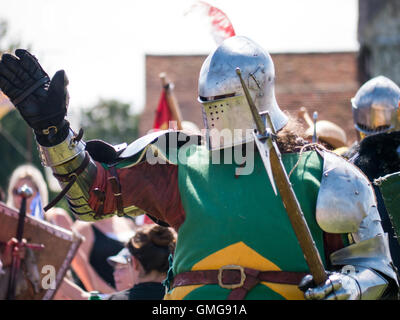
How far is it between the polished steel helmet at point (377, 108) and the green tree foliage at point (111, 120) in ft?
156

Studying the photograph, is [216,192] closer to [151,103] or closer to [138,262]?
[138,262]

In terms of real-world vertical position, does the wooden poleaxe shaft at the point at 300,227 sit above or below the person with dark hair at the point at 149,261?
above

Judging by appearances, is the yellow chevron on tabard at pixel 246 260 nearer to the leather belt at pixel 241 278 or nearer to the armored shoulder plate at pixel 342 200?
the leather belt at pixel 241 278

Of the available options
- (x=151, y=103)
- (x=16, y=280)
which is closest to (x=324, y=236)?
(x=16, y=280)

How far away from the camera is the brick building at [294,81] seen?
61.2ft

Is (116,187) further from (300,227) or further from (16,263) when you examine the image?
(16,263)

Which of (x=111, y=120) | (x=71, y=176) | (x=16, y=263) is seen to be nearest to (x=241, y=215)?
(x=71, y=176)

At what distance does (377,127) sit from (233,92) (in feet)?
8.43

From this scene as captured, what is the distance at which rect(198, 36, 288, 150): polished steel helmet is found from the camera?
336 centimetres

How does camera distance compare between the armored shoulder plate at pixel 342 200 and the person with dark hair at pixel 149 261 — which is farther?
the person with dark hair at pixel 149 261

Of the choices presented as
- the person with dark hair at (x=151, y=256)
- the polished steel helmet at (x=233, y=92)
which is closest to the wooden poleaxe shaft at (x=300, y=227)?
the polished steel helmet at (x=233, y=92)
